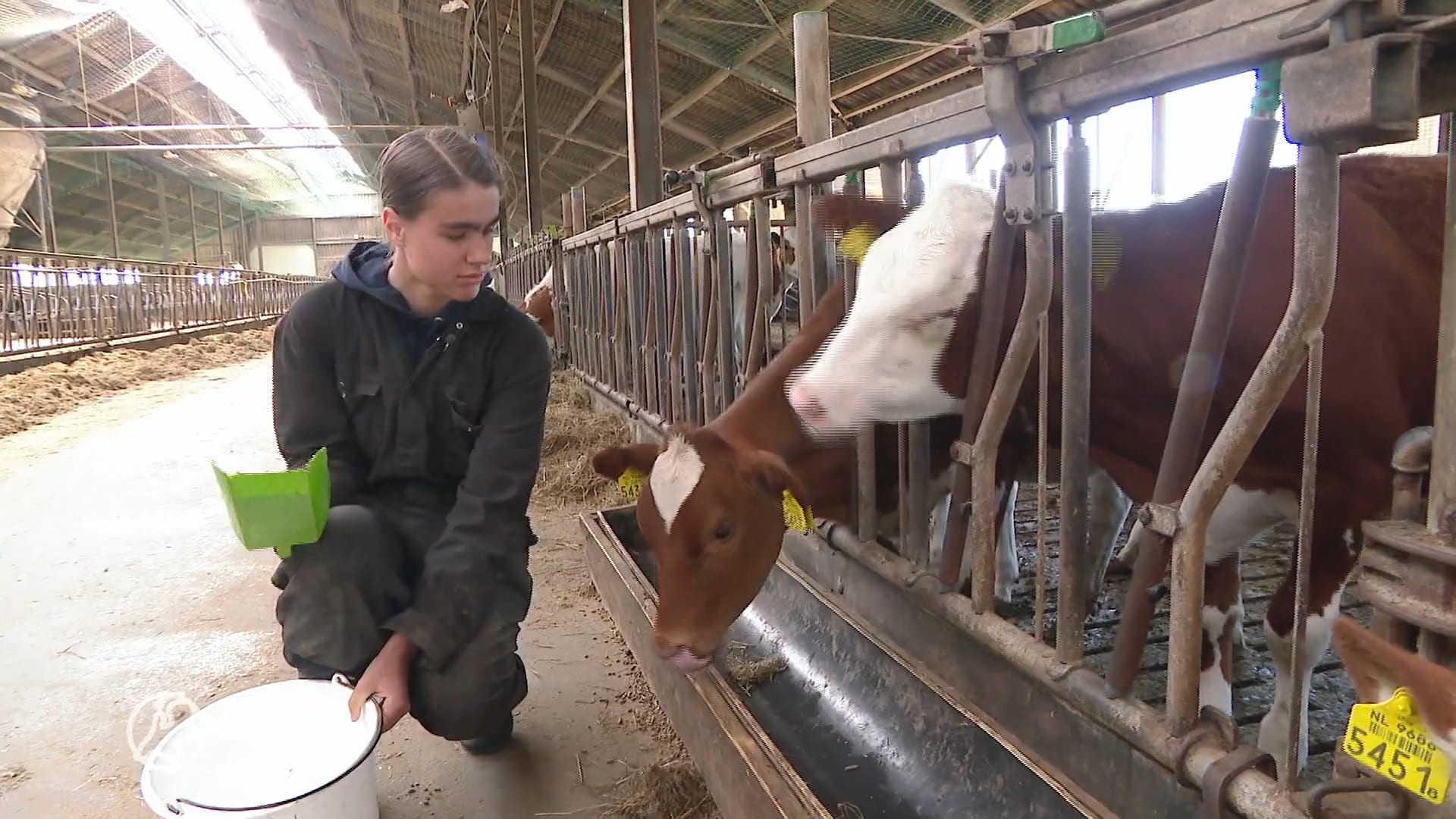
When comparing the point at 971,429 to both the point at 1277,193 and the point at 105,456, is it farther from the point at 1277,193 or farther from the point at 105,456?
the point at 105,456

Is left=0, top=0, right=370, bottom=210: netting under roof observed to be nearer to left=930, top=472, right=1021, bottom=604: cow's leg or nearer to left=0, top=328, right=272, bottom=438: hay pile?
left=0, top=328, right=272, bottom=438: hay pile

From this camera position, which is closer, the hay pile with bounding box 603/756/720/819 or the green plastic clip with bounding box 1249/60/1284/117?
the green plastic clip with bounding box 1249/60/1284/117

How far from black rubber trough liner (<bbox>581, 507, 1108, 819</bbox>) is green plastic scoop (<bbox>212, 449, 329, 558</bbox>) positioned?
88 cm

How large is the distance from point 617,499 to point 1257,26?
3560 millimetres

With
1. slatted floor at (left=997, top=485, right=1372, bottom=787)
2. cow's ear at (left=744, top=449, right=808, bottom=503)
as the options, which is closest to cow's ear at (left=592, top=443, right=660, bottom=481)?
cow's ear at (left=744, top=449, right=808, bottom=503)

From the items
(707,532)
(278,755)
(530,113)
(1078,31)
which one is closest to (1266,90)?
(1078,31)

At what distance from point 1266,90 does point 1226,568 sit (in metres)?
1.16

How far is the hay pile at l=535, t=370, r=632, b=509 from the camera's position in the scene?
4539mm

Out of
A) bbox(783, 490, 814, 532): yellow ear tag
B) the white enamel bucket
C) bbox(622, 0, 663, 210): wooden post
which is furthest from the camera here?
bbox(622, 0, 663, 210): wooden post

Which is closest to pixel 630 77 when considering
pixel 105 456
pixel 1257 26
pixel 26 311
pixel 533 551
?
pixel 533 551

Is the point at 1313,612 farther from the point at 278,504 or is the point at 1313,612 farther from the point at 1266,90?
the point at 278,504

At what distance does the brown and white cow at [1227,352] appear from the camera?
67.2 inches

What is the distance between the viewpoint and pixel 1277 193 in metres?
1.79

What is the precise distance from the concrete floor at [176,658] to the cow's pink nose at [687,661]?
30 centimetres
